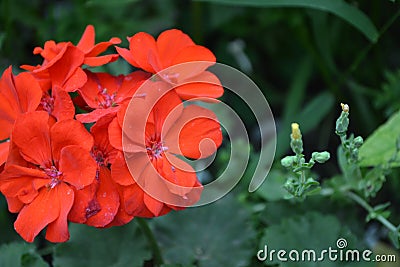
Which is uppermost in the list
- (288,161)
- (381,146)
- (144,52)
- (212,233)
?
(144,52)

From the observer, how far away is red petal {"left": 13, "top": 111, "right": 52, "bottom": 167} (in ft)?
3.22

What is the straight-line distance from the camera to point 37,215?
0.98 m

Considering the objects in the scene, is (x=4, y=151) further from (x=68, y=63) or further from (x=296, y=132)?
(x=296, y=132)

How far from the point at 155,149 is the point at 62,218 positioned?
0.18 meters

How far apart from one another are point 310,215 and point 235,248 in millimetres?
185

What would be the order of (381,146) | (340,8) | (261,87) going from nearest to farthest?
(381,146) → (340,8) → (261,87)

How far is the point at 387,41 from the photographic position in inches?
72.0

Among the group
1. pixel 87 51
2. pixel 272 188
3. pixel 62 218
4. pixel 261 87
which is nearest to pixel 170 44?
pixel 87 51

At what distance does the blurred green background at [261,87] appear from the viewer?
1.35 m

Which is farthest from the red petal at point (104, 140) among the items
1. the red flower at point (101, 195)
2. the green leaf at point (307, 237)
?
the green leaf at point (307, 237)

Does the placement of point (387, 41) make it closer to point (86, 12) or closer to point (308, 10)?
point (308, 10)

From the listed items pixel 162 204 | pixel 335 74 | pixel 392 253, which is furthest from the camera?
pixel 335 74

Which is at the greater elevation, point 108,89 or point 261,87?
point 108,89

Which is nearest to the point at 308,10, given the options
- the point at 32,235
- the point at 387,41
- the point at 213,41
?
the point at 387,41
